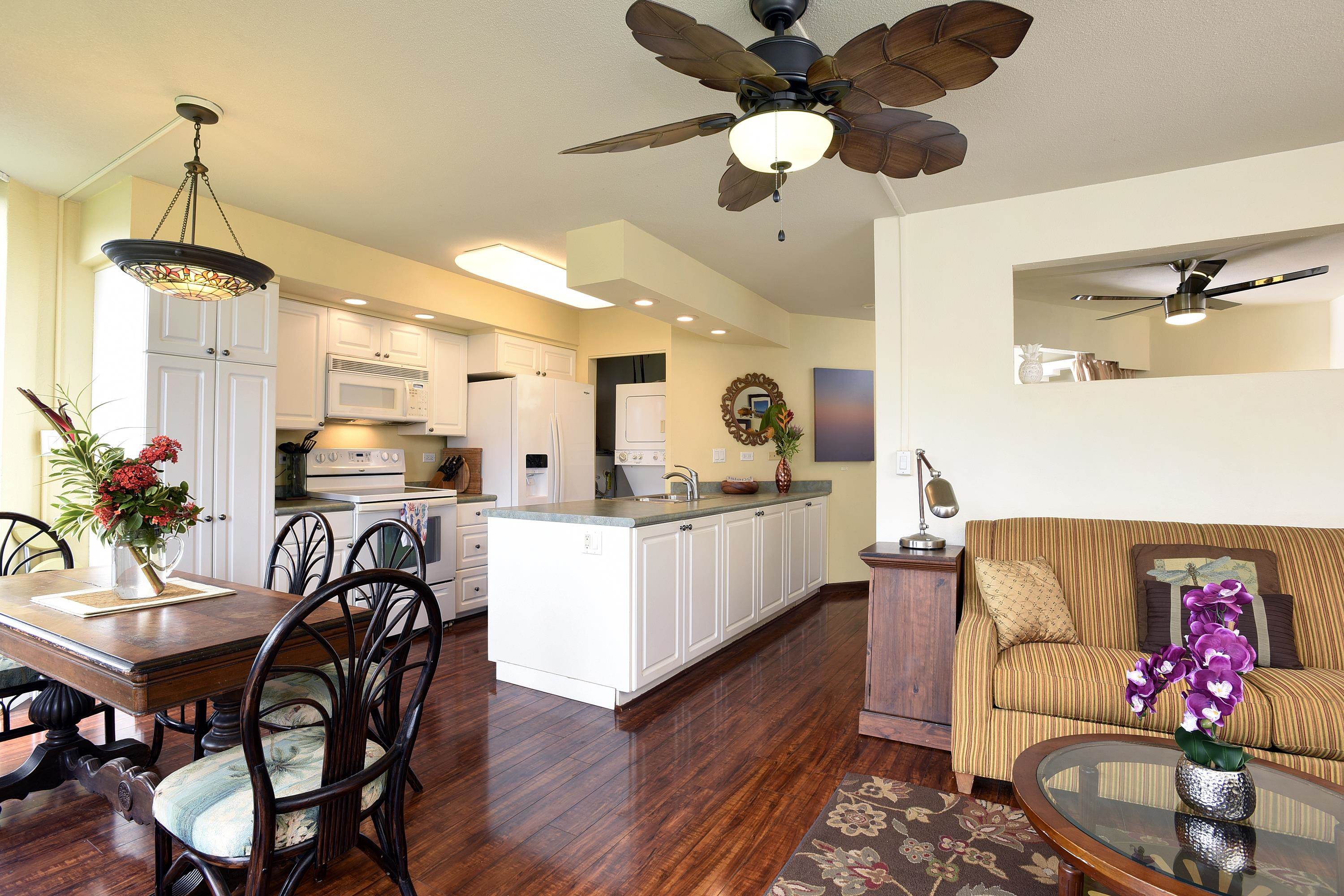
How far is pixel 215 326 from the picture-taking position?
330cm

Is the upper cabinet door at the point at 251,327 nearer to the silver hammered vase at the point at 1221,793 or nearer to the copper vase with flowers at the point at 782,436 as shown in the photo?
the copper vase with flowers at the point at 782,436

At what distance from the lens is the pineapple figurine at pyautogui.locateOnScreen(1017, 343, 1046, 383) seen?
3.32m

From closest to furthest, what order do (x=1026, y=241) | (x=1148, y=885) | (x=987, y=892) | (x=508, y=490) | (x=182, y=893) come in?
1. (x=1148, y=885)
2. (x=182, y=893)
3. (x=987, y=892)
4. (x=1026, y=241)
5. (x=508, y=490)

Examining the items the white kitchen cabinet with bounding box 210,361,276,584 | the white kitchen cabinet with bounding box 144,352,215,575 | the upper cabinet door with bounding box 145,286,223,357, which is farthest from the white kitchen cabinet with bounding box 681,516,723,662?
the upper cabinet door with bounding box 145,286,223,357

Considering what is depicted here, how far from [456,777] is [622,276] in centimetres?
244

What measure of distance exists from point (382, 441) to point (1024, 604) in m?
4.25

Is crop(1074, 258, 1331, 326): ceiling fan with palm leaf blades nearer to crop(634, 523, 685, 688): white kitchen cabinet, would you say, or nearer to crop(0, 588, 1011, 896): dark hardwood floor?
crop(634, 523, 685, 688): white kitchen cabinet

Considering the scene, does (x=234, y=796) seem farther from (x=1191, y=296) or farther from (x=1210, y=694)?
(x=1191, y=296)

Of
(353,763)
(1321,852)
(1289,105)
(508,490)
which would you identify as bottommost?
(1321,852)

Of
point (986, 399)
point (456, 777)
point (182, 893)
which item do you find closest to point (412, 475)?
point (456, 777)

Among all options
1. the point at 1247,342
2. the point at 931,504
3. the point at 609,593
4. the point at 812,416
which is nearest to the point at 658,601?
the point at 609,593

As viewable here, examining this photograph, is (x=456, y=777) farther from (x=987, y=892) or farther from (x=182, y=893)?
(x=987, y=892)

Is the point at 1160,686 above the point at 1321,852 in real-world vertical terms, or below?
above

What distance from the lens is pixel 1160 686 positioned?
1469 millimetres
